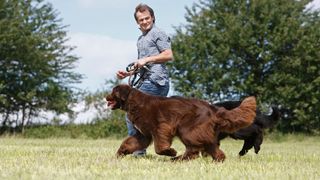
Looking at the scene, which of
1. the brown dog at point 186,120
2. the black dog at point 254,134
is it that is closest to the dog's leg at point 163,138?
the brown dog at point 186,120

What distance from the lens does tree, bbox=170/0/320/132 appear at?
28594 millimetres

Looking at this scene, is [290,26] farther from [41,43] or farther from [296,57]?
[41,43]

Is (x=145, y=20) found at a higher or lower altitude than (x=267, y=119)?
higher

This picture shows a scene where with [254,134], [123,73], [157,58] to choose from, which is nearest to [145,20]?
[157,58]

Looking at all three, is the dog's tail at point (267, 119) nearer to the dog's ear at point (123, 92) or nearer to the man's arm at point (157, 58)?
the man's arm at point (157, 58)

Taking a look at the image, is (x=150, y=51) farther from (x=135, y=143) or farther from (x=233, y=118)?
(x=233, y=118)

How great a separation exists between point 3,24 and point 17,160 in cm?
2231

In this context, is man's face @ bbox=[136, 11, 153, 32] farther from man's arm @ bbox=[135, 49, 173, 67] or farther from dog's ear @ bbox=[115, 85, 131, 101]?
dog's ear @ bbox=[115, 85, 131, 101]

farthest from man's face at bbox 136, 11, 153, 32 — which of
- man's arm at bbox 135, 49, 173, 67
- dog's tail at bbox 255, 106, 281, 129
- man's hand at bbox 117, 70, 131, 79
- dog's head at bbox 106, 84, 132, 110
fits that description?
dog's tail at bbox 255, 106, 281, 129

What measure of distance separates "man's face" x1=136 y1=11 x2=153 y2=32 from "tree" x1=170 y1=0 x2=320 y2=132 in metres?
19.9

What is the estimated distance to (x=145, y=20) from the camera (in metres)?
9.12

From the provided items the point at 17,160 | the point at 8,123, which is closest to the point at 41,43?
the point at 8,123

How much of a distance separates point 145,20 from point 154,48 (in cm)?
44

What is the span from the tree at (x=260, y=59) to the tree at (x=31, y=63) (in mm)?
5909
